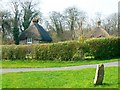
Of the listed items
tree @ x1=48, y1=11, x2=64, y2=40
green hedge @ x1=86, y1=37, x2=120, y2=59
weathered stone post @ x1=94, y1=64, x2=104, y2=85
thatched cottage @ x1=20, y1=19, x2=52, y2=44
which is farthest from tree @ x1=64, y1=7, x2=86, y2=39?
weathered stone post @ x1=94, y1=64, x2=104, y2=85

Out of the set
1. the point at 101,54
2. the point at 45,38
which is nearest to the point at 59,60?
the point at 101,54

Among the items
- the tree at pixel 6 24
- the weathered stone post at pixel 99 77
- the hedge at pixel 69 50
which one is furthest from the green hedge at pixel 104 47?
the tree at pixel 6 24

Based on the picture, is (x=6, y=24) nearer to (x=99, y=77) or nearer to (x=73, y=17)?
(x=73, y=17)

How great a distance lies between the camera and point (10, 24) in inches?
2281

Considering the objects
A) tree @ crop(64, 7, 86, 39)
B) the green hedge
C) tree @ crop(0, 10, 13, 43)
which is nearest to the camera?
the green hedge

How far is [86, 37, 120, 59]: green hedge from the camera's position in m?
28.6

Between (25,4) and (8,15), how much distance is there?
5920mm

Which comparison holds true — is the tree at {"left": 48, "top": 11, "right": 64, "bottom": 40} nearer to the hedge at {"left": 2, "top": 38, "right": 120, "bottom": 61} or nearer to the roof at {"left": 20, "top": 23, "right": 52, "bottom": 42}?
the roof at {"left": 20, "top": 23, "right": 52, "bottom": 42}

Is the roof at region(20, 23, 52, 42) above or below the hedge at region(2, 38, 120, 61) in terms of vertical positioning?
above

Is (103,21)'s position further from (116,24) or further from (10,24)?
(10,24)

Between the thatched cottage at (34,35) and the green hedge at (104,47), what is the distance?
1082 inches

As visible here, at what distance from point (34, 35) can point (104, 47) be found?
94.1ft

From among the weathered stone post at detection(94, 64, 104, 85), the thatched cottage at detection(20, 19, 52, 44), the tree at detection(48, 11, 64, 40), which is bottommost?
the weathered stone post at detection(94, 64, 104, 85)

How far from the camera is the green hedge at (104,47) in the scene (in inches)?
1126
